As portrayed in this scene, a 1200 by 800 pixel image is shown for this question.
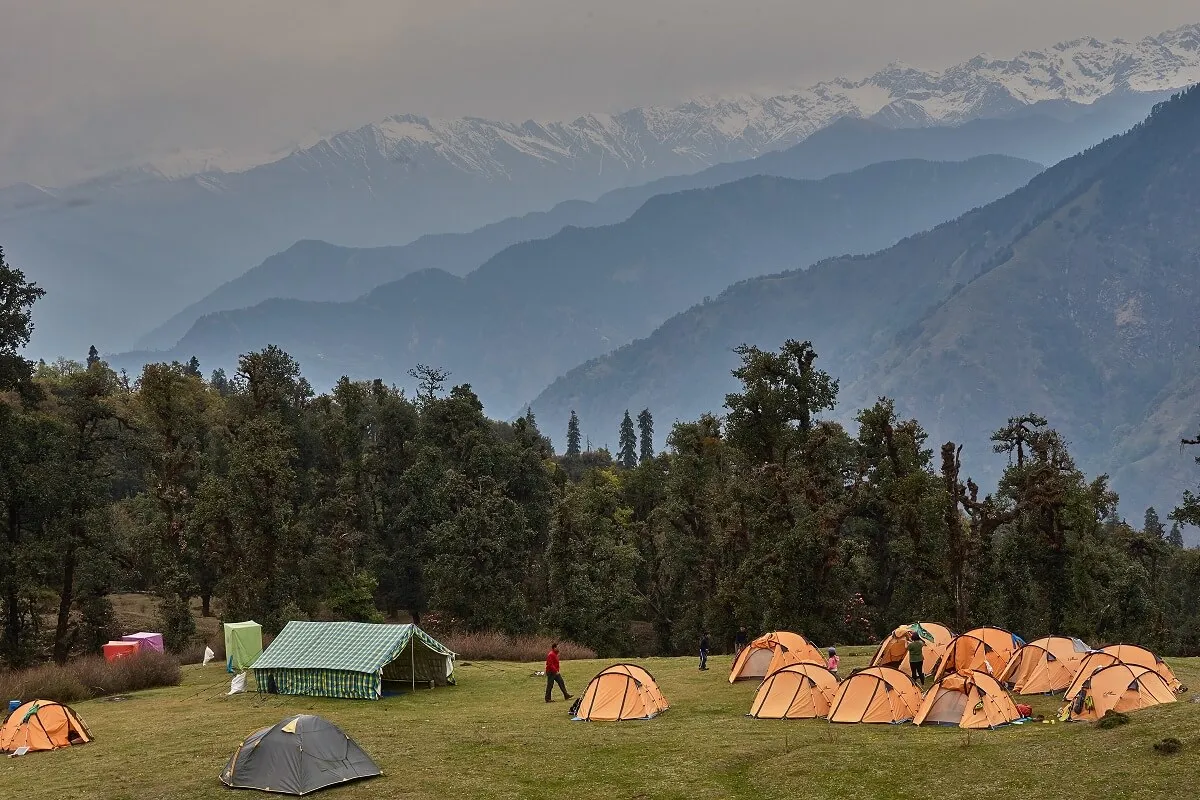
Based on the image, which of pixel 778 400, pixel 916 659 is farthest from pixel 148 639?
pixel 916 659

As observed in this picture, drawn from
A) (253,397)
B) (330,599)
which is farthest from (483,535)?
(253,397)

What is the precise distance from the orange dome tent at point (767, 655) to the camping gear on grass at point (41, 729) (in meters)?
22.4

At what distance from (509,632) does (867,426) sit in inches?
985

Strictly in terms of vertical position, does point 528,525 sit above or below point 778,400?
below

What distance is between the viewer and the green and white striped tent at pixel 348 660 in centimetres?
4003

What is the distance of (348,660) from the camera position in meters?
40.4

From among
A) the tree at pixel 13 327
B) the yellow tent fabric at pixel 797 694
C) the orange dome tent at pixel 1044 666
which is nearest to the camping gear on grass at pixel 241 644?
the tree at pixel 13 327

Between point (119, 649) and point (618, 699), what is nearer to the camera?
point (618, 699)

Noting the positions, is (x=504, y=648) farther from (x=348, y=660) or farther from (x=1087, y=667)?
(x=1087, y=667)

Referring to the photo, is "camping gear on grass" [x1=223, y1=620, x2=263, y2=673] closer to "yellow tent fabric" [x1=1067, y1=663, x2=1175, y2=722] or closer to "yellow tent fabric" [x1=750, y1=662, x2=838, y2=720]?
"yellow tent fabric" [x1=750, y1=662, x2=838, y2=720]

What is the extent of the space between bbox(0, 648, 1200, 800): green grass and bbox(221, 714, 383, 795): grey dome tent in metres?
0.54

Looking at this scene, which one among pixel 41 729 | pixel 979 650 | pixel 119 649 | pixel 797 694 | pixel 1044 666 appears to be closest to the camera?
pixel 41 729

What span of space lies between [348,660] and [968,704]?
22.6 m

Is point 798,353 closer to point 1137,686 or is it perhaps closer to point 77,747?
point 1137,686
